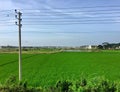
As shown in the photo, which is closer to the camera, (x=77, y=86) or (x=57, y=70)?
(x=77, y=86)

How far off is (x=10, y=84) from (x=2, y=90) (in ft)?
2.16

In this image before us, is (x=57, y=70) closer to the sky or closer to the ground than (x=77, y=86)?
closer to the ground

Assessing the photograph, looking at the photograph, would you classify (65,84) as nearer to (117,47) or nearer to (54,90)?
(54,90)

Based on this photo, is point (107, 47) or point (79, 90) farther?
point (107, 47)

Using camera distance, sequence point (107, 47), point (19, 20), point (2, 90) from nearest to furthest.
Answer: point (2, 90) < point (19, 20) < point (107, 47)

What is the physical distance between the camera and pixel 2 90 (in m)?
11.4

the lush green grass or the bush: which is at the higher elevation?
the bush

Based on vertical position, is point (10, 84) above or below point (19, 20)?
below

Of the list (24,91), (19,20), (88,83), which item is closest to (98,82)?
(88,83)

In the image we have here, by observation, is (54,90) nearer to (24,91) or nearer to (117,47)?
(24,91)

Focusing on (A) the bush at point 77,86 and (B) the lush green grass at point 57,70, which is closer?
(A) the bush at point 77,86

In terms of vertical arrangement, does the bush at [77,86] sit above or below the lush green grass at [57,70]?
above

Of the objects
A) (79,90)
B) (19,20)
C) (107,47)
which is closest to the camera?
(79,90)

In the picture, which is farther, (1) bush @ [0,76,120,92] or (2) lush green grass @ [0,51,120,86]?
(2) lush green grass @ [0,51,120,86]
